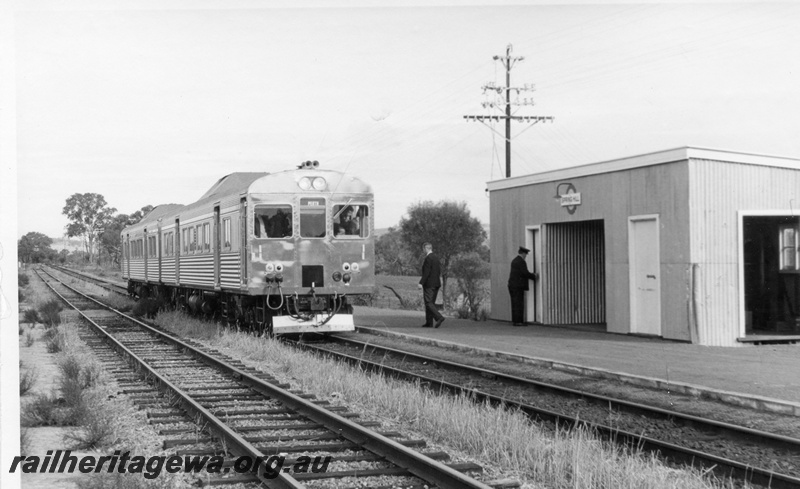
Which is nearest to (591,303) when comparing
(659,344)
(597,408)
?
(659,344)

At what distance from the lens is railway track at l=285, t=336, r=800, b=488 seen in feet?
23.2

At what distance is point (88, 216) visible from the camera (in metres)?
36.3

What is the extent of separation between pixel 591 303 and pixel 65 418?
13.7m

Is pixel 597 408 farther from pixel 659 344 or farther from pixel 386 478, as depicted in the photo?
pixel 659 344

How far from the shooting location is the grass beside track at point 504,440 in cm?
627

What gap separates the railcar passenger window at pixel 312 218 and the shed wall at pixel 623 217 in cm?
544

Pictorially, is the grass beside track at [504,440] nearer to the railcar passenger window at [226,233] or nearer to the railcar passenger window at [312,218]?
the railcar passenger window at [312,218]

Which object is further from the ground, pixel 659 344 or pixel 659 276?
pixel 659 276

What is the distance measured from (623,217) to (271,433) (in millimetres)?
10515

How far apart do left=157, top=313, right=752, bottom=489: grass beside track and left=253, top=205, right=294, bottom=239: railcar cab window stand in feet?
17.9

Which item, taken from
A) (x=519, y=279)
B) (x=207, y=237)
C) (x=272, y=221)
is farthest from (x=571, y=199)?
(x=207, y=237)

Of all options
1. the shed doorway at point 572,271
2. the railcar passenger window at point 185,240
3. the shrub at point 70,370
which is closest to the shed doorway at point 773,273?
the shed doorway at point 572,271

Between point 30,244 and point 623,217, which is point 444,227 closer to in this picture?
point 623,217

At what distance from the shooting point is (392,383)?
1038 centimetres
